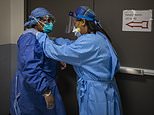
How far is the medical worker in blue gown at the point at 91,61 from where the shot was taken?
1906 mm

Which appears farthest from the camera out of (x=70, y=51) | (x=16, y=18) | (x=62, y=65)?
(x=16, y=18)

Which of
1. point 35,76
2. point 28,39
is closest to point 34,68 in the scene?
point 35,76

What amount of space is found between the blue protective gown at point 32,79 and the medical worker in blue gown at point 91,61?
94 mm

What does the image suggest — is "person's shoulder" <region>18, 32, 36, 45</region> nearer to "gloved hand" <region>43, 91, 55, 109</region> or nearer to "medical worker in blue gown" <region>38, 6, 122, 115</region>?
"medical worker in blue gown" <region>38, 6, 122, 115</region>

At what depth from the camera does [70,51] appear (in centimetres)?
190

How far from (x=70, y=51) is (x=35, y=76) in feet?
1.11

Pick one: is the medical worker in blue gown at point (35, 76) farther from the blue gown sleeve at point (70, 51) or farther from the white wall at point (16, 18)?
the white wall at point (16, 18)

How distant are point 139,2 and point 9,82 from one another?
1725mm

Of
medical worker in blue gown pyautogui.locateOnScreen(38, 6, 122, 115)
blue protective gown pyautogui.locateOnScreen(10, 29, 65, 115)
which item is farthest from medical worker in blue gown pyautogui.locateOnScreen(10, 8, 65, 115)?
medical worker in blue gown pyautogui.locateOnScreen(38, 6, 122, 115)

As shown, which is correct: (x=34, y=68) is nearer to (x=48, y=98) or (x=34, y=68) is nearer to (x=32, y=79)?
(x=32, y=79)

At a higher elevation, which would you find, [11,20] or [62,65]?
[11,20]

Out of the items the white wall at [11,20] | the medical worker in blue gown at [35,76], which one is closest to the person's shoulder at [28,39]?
the medical worker in blue gown at [35,76]

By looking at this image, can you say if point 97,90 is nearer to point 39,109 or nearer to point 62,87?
point 39,109

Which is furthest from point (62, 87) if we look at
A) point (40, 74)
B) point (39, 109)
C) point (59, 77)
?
point (40, 74)
